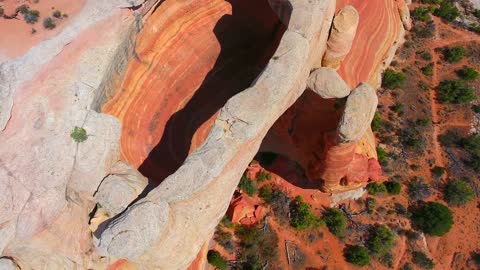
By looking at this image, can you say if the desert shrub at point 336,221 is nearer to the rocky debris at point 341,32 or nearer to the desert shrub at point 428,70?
the rocky debris at point 341,32

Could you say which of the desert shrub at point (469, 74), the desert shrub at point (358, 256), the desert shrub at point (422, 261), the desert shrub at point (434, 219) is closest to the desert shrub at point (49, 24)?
the desert shrub at point (358, 256)

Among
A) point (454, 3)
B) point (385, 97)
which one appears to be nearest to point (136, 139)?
point (385, 97)

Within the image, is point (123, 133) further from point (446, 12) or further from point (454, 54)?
point (446, 12)

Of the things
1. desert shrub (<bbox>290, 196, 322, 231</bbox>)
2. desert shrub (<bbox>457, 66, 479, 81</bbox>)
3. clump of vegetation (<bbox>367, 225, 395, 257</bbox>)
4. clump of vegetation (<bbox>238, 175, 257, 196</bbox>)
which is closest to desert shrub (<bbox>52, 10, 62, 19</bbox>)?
clump of vegetation (<bbox>238, 175, 257, 196</bbox>)

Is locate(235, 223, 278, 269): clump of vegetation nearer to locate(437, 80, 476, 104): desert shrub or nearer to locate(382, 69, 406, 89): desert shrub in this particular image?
locate(382, 69, 406, 89): desert shrub

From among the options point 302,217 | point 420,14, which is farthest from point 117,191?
point 420,14

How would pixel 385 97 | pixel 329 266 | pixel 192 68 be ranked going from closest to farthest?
pixel 192 68
pixel 329 266
pixel 385 97

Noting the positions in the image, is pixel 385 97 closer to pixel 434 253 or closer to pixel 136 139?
pixel 434 253
